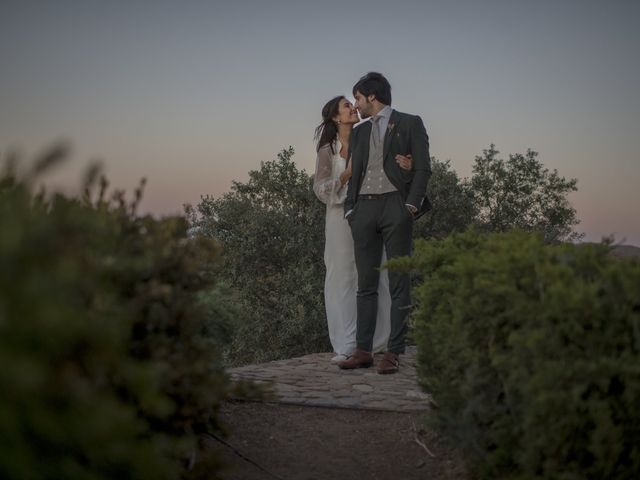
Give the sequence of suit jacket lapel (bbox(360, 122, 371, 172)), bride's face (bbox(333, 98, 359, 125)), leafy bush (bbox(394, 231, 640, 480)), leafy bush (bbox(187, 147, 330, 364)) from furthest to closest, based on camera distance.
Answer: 1. leafy bush (bbox(187, 147, 330, 364))
2. bride's face (bbox(333, 98, 359, 125))
3. suit jacket lapel (bbox(360, 122, 371, 172))
4. leafy bush (bbox(394, 231, 640, 480))

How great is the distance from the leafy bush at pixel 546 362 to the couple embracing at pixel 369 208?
3527mm

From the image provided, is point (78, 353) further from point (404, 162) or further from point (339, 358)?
point (339, 358)

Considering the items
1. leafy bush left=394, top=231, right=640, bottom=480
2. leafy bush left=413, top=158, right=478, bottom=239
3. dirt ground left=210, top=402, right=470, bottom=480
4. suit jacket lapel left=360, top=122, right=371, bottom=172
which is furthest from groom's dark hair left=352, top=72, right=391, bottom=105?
leafy bush left=413, top=158, right=478, bottom=239

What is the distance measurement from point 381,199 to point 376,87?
4.32ft

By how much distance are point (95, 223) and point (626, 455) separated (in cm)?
234

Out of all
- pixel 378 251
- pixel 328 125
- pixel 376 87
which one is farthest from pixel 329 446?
pixel 328 125

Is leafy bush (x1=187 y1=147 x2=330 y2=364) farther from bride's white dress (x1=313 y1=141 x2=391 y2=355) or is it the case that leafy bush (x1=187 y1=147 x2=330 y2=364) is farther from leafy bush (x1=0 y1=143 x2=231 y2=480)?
leafy bush (x1=0 y1=143 x2=231 y2=480)

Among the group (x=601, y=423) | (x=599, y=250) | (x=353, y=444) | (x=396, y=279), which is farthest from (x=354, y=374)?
(x=601, y=423)

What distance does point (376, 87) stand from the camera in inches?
316

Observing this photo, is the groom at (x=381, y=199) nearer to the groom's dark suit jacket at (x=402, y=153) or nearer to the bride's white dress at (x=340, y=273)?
the groom's dark suit jacket at (x=402, y=153)

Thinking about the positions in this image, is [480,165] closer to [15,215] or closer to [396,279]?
[396,279]

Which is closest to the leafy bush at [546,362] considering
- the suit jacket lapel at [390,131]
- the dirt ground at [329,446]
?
the dirt ground at [329,446]

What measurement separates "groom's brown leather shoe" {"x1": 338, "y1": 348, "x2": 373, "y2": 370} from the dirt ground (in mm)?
1676

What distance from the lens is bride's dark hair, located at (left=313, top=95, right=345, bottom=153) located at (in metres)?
8.65
